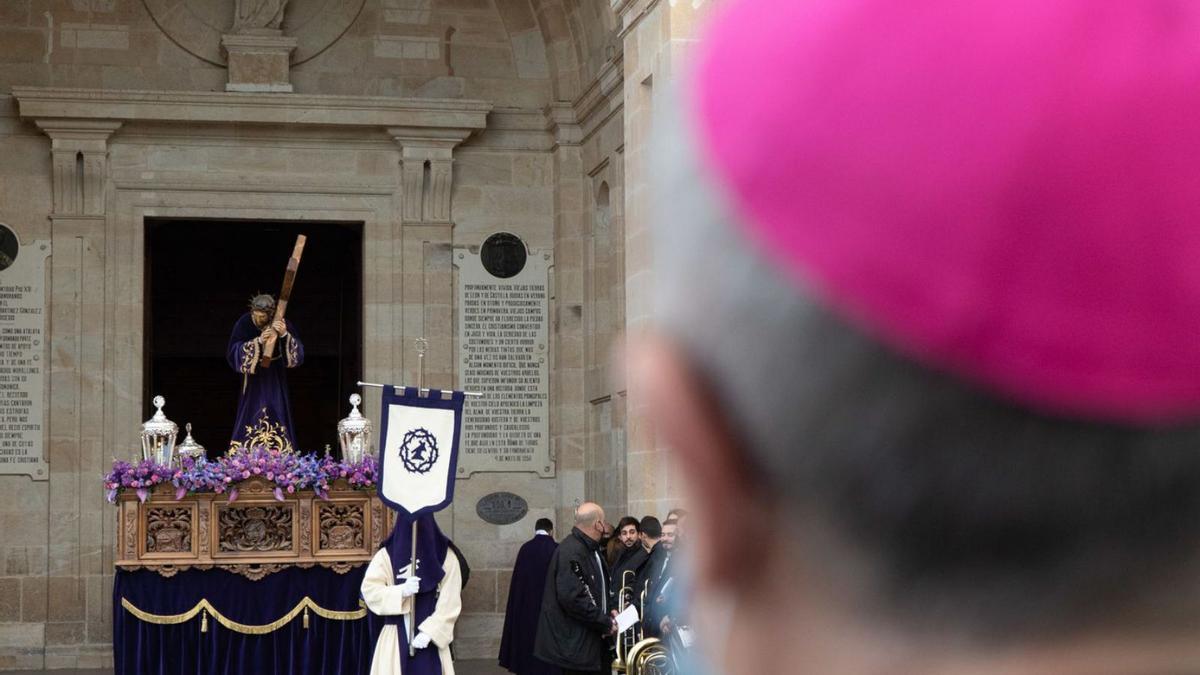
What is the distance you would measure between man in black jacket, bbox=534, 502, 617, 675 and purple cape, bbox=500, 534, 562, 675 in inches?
135

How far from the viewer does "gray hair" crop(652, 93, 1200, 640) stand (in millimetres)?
555

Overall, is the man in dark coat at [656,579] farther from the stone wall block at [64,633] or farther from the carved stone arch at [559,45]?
the carved stone arch at [559,45]

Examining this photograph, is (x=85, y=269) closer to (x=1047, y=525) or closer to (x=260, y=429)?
(x=260, y=429)

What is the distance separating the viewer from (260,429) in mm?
13008

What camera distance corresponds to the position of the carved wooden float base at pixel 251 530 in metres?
12.3

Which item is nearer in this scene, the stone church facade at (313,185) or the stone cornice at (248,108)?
the stone church facade at (313,185)

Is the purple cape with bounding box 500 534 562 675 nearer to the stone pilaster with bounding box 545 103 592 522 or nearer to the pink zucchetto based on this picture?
the stone pilaster with bounding box 545 103 592 522

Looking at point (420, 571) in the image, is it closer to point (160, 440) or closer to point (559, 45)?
point (160, 440)

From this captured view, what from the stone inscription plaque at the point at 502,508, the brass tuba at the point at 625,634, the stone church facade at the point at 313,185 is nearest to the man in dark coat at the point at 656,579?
the brass tuba at the point at 625,634

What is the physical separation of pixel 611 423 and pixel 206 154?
211 inches

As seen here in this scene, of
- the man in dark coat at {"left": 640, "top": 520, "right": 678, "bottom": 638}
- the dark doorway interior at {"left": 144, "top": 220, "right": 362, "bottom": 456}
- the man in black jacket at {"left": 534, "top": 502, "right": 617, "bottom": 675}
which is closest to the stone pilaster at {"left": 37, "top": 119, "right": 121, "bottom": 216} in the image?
the dark doorway interior at {"left": 144, "top": 220, "right": 362, "bottom": 456}

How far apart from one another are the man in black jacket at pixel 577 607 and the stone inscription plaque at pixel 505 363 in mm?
7992

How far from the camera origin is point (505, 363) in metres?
19.3

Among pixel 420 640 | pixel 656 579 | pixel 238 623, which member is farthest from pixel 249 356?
pixel 656 579
